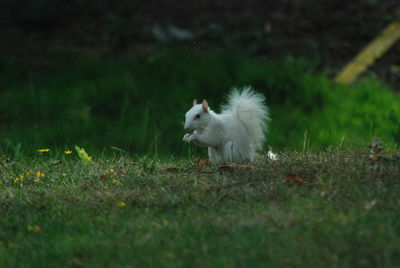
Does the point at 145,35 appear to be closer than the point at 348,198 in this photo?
No

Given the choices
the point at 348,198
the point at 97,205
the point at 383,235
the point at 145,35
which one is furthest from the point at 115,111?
the point at 383,235

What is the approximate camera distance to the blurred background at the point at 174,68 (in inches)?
319

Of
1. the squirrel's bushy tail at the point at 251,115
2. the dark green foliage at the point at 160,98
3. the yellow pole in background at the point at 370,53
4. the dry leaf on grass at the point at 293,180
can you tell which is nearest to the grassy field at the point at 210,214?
the dry leaf on grass at the point at 293,180

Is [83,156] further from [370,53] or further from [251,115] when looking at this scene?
[370,53]

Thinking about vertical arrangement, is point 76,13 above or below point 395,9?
below

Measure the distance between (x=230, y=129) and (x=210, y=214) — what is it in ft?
4.98

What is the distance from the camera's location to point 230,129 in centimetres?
555

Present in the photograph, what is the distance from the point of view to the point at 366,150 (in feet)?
17.7

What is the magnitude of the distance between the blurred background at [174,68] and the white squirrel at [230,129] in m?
1.15

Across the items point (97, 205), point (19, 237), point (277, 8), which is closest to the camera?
point (19, 237)

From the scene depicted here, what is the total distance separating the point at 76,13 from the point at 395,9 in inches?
180

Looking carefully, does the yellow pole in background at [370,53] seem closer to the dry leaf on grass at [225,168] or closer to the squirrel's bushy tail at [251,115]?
the squirrel's bushy tail at [251,115]

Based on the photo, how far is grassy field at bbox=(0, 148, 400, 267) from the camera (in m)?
3.55

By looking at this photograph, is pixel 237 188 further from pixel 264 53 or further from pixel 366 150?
pixel 264 53
